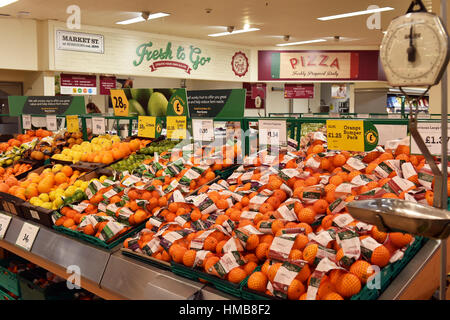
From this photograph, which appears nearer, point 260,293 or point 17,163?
point 260,293

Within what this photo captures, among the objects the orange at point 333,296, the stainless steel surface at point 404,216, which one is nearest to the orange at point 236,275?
the orange at point 333,296

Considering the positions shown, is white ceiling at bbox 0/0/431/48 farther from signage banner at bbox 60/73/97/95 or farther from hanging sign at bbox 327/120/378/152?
hanging sign at bbox 327/120/378/152

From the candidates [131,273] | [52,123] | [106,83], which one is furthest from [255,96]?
[131,273]

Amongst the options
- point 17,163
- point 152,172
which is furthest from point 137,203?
point 17,163

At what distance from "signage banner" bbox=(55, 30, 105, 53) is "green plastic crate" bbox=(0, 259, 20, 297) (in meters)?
6.06

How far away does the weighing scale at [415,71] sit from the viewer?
33.9 inches

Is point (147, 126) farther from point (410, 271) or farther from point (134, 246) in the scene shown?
point (410, 271)

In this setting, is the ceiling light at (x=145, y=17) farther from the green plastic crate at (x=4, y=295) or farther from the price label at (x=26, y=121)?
the green plastic crate at (x=4, y=295)

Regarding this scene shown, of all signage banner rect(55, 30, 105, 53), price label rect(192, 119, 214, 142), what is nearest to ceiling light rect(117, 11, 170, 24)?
signage banner rect(55, 30, 105, 53)

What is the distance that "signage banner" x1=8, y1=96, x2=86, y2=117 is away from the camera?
4.52 m

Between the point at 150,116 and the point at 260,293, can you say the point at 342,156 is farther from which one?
the point at 150,116
